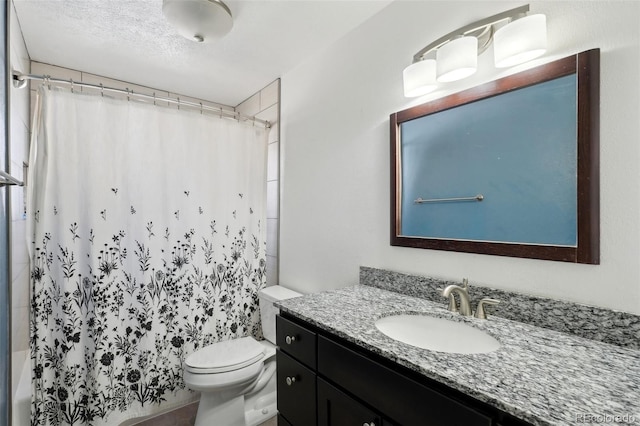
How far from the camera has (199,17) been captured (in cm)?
140

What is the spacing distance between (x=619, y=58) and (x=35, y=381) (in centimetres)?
269

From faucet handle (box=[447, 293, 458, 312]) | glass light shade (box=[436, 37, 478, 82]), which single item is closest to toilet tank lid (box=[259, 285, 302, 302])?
faucet handle (box=[447, 293, 458, 312])

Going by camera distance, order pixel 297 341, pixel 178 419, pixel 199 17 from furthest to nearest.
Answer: pixel 178 419, pixel 199 17, pixel 297 341

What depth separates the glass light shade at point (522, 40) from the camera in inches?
36.4

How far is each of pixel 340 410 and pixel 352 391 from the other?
0.33ft

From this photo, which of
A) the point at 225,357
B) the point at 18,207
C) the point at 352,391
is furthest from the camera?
the point at 225,357

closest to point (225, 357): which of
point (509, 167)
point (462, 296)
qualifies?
point (462, 296)

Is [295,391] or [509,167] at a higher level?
[509,167]

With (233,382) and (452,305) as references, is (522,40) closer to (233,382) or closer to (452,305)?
(452,305)

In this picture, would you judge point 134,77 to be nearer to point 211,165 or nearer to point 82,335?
point 211,165

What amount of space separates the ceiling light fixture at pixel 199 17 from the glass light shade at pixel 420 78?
3.11 ft

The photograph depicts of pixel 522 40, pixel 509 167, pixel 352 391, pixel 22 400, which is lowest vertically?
pixel 22 400

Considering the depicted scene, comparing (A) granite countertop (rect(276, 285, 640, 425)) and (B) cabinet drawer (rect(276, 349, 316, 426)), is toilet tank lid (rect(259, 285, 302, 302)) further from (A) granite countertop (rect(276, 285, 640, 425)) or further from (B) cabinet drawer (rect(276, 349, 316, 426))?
(A) granite countertop (rect(276, 285, 640, 425))

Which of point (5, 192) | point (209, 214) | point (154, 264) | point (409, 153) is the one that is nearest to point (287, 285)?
point (209, 214)
